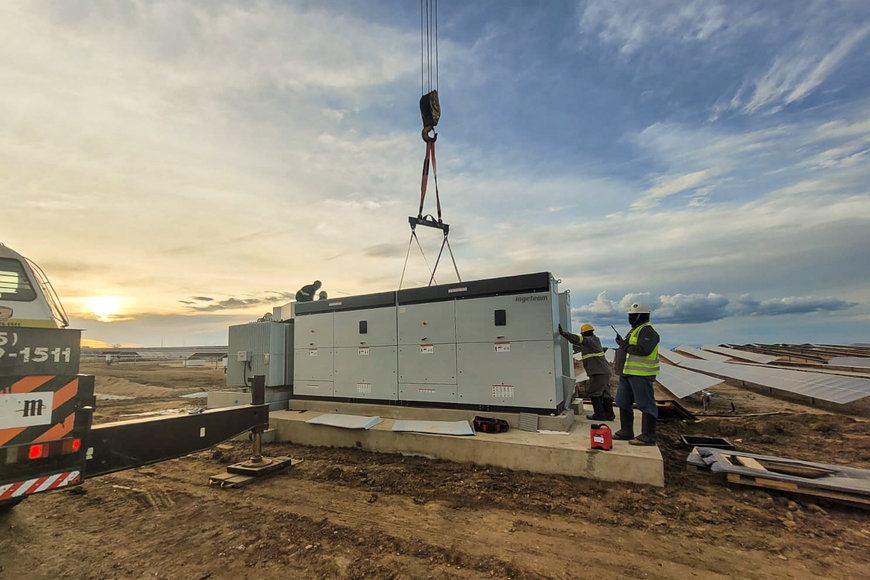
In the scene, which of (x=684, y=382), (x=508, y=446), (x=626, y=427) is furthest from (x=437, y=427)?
(x=684, y=382)

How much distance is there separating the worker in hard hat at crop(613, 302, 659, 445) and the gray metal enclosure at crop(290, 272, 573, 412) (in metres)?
0.95

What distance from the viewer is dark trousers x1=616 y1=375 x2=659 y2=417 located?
17.7ft

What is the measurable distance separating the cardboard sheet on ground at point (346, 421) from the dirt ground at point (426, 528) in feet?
2.56

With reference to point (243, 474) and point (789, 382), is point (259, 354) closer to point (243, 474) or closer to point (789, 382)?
point (243, 474)

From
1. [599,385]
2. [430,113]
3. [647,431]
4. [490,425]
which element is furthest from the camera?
[430,113]

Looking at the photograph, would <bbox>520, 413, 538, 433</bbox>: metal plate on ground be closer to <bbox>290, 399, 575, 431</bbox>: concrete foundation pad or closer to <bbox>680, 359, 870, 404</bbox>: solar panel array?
<bbox>290, 399, 575, 431</bbox>: concrete foundation pad

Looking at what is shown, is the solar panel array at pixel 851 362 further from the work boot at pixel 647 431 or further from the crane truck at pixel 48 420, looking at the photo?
the crane truck at pixel 48 420

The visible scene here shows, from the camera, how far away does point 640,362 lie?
554 centimetres

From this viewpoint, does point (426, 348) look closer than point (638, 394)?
No

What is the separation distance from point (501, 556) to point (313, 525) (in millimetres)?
1886

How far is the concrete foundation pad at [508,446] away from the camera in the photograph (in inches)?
188

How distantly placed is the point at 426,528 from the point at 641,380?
3.48 m

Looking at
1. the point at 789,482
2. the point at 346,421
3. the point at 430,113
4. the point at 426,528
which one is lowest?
the point at 426,528

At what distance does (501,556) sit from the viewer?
335cm
